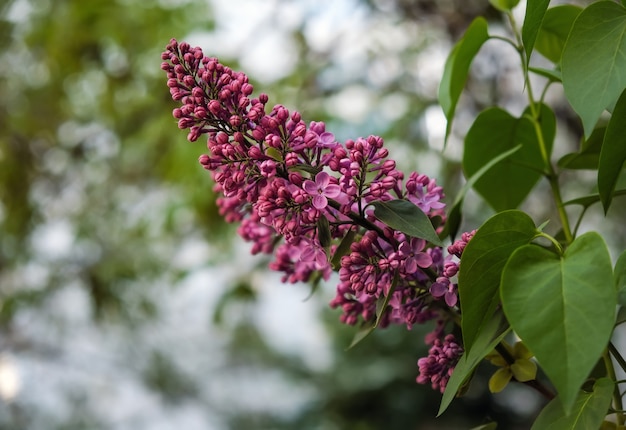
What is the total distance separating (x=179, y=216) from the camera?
1541mm

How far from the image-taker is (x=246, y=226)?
1.08 ft

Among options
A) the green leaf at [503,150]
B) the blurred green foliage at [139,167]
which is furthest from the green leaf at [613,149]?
the blurred green foliage at [139,167]

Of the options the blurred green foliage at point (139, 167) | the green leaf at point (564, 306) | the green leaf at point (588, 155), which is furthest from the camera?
A: the blurred green foliage at point (139, 167)

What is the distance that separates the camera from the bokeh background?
1.37 m

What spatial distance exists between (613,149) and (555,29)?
14cm

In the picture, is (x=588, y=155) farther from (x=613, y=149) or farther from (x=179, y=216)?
(x=179, y=216)

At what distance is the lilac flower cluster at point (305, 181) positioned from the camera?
0.83 feet

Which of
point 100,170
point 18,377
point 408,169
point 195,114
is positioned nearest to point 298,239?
point 195,114

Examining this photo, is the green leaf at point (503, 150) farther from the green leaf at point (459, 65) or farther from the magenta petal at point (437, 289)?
the magenta petal at point (437, 289)

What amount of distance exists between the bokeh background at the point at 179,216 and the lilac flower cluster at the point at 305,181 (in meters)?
0.88

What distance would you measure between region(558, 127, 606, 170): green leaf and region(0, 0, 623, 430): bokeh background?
2.71ft

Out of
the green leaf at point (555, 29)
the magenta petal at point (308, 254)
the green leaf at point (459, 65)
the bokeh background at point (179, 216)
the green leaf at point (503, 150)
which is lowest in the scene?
the magenta petal at point (308, 254)

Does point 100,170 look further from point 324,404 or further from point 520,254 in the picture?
point 520,254

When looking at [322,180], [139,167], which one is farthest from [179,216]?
[322,180]
